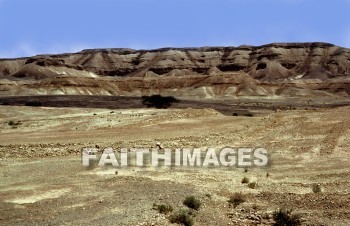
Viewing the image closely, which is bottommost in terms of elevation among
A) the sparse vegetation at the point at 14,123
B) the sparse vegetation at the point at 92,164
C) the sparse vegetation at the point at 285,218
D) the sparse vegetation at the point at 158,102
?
the sparse vegetation at the point at 285,218

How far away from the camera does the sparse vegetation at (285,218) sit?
46.8ft

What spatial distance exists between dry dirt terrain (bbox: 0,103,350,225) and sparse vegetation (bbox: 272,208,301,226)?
19cm

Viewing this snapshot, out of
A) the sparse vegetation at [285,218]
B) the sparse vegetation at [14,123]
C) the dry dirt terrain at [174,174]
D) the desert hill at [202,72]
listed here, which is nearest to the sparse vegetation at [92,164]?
the dry dirt terrain at [174,174]

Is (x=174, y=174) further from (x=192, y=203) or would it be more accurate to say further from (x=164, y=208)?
(x=164, y=208)

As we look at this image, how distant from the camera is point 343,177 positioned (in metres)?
19.5

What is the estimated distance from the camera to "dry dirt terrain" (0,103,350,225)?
1472cm

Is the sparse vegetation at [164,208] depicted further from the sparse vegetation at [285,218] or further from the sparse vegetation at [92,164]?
the sparse vegetation at [92,164]

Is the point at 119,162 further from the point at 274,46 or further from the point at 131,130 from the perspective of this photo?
the point at 274,46

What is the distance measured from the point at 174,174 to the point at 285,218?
21.1 feet

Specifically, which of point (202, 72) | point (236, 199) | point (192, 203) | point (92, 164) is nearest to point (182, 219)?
point (192, 203)

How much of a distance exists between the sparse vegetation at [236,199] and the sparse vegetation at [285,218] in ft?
5.30

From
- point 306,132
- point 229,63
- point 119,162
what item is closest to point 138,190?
point 119,162

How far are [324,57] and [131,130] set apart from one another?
16112 cm

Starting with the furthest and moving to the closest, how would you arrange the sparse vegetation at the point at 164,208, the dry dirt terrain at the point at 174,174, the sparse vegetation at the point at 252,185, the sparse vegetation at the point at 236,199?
the sparse vegetation at the point at 252,185, the sparse vegetation at the point at 236,199, the dry dirt terrain at the point at 174,174, the sparse vegetation at the point at 164,208
